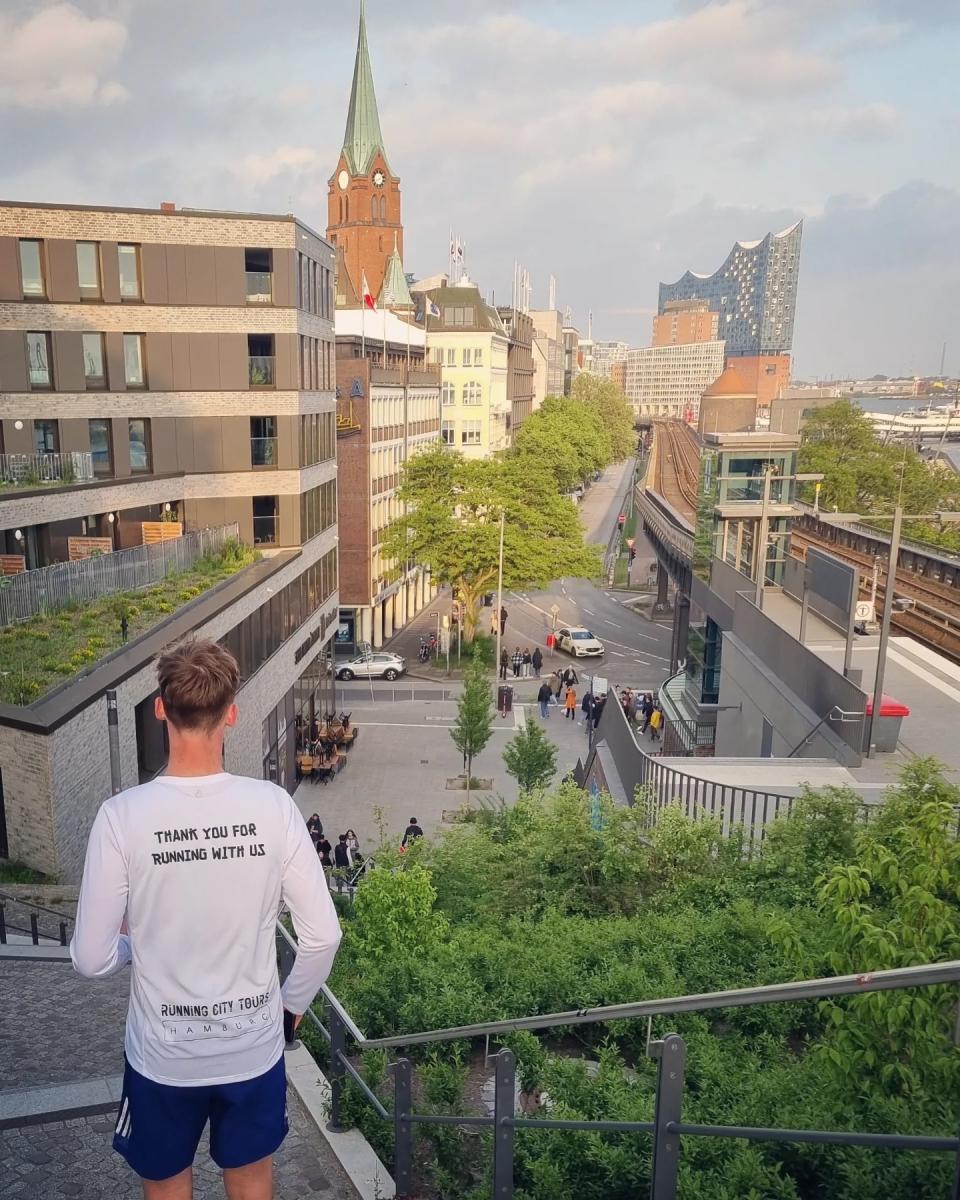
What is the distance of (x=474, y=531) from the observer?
149ft

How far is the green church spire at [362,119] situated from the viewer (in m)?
113

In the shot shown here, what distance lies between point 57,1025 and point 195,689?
21.6 feet

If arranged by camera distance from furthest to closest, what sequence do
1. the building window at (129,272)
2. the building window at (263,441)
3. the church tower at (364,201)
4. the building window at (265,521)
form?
the church tower at (364,201), the building window at (265,521), the building window at (263,441), the building window at (129,272)

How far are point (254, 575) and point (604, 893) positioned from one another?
53.3ft

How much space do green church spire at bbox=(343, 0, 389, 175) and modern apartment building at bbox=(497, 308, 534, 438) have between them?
1027 inches

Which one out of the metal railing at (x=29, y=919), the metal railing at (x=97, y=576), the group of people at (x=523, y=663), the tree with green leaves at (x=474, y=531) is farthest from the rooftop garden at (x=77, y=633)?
the tree with green leaves at (x=474, y=531)

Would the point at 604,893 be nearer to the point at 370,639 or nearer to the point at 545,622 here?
the point at 370,639

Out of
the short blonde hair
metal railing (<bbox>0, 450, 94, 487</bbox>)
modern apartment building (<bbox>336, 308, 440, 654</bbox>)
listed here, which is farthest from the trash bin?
modern apartment building (<bbox>336, 308, 440, 654</bbox>)

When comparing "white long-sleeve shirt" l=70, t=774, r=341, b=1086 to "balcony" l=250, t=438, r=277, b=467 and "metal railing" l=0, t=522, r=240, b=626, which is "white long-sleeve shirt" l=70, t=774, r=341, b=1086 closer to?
"metal railing" l=0, t=522, r=240, b=626

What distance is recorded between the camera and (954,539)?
42.9 meters

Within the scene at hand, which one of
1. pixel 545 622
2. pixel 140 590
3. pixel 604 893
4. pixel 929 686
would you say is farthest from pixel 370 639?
pixel 604 893

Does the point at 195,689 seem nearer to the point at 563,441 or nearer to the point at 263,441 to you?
the point at 263,441

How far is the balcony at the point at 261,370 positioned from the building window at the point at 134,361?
9.10 feet

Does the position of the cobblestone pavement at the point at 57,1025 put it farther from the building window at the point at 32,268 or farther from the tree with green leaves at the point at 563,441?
the tree with green leaves at the point at 563,441
